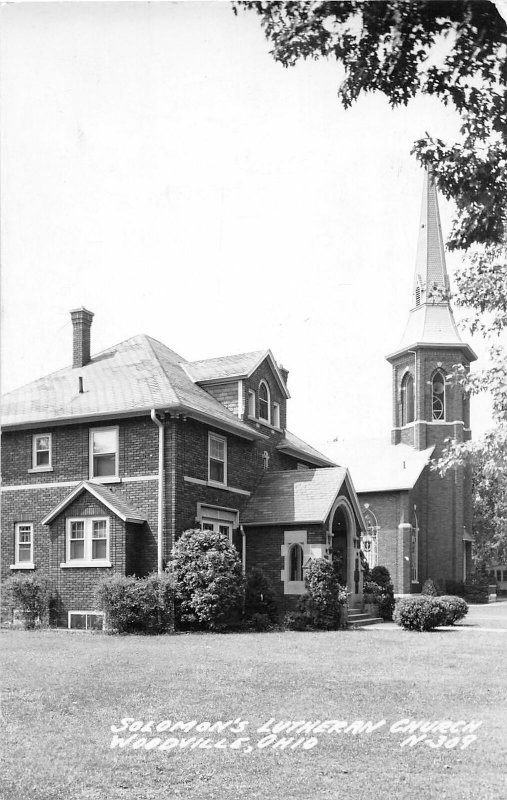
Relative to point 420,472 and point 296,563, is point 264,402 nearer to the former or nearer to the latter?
point 296,563

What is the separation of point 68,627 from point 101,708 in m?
12.2

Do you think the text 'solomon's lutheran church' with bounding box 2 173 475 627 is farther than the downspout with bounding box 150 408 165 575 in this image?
Yes

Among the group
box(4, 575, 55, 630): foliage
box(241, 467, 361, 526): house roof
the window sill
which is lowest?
box(4, 575, 55, 630): foliage

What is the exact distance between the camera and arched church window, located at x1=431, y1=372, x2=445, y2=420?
48.3 metres

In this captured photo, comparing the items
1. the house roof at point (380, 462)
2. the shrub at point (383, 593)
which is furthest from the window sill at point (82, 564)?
the house roof at point (380, 462)

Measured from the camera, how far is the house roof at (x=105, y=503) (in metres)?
20.7

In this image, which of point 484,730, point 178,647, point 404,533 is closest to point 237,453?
point 178,647

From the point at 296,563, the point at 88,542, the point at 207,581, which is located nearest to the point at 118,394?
the point at 88,542

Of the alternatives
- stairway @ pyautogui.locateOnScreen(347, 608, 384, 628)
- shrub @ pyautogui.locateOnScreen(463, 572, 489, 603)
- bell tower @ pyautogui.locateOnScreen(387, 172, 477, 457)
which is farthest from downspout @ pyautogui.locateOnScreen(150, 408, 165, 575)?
bell tower @ pyautogui.locateOnScreen(387, 172, 477, 457)

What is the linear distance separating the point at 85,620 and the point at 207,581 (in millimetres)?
3542

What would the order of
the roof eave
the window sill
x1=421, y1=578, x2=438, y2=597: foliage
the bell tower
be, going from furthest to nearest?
the bell tower → the roof eave → x1=421, y1=578, x2=438, y2=597: foliage → the window sill

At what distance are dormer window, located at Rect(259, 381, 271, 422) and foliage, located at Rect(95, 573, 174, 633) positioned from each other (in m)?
8.56

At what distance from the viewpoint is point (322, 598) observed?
2152cm

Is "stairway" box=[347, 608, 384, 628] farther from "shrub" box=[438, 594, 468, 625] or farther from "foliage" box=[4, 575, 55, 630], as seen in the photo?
"foliage" box=[4, 575, 55, 630]
